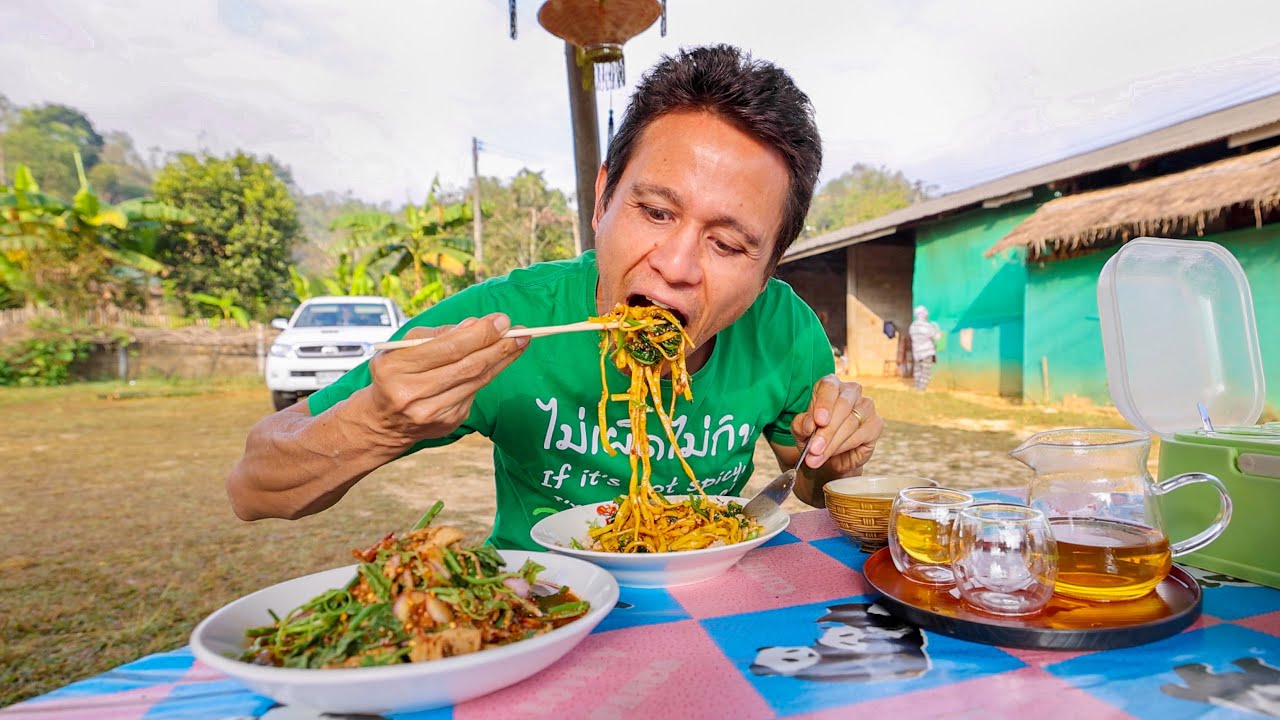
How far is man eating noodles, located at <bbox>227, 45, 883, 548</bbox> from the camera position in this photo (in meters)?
1.65

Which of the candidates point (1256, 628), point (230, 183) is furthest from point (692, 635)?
point (230, 183)

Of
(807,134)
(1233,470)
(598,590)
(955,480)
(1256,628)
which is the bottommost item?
(955,480)

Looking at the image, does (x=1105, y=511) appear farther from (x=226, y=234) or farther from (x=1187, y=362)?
(x=226, y=234)

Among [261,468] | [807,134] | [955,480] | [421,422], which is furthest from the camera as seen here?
[955,480]

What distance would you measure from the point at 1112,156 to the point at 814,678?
14336 millimetres

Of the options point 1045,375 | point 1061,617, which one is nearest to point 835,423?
point 1061,617

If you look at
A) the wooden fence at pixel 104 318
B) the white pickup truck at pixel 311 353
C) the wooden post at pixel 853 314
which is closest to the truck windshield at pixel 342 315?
the white pickup truck at pixel 311 353

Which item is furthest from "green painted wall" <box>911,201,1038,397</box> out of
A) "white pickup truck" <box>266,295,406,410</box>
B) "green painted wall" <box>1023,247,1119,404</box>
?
"white pickup truck" <box>266,295,406,410</box>

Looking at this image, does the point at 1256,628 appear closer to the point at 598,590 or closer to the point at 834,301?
the point at 598,590

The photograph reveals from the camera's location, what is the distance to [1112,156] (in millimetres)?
12430

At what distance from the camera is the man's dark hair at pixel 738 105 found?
6.40 feet

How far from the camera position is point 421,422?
154 centimetres

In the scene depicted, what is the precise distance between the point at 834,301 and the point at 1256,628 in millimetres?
23577

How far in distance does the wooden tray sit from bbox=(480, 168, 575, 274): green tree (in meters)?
34.0
